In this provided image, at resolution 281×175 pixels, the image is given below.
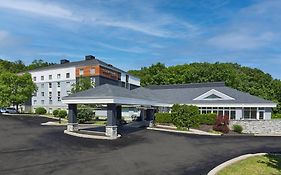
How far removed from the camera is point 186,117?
3322cm

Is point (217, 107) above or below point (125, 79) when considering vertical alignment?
below

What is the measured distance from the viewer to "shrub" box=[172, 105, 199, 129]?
109ft

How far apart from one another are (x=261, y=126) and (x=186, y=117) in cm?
957

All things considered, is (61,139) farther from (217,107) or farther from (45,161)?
(217,107)

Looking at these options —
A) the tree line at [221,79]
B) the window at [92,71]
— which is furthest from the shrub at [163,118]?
the tree line at [221,79]

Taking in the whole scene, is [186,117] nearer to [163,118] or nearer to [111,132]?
[163,118]

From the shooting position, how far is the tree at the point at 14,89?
53750 mm

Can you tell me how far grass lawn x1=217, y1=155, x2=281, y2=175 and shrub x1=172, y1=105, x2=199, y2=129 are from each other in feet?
58.0

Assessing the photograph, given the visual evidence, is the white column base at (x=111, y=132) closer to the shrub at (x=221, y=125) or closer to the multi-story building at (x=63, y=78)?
the shrub at (x=221, y=125)

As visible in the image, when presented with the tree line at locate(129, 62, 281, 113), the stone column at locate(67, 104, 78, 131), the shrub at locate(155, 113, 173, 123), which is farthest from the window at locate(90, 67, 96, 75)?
the stone column at locate(67, 104, 78, 131)

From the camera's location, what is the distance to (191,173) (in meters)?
12.0

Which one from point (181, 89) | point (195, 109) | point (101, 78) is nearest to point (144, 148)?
point (195, 109)

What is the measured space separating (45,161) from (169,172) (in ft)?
21.6

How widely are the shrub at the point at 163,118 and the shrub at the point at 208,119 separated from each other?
4.25 m
